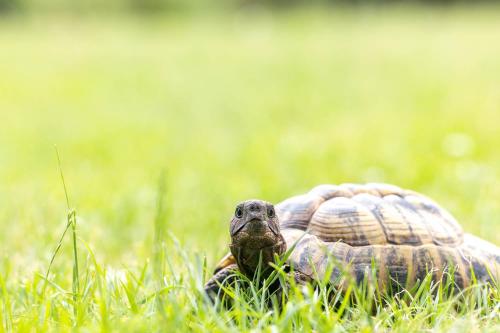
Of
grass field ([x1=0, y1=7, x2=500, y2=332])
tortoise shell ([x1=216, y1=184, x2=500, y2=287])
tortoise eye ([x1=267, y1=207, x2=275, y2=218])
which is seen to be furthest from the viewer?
tortoise shell ([x1=216, y1=184, x2=500, y2=287])

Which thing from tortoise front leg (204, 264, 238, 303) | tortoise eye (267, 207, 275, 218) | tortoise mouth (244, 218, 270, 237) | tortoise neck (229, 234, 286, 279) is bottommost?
tortoise front leg (204, 264, 238, 303)

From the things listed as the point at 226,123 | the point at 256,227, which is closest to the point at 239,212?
the point at 256,227

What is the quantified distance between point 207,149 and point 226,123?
4.49 feet

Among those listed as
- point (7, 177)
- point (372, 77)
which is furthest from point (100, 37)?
point (7, 177)

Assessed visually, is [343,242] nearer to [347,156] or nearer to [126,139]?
[347,156]

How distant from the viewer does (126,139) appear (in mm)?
7680

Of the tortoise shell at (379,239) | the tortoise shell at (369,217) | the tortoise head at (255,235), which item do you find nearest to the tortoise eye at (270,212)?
the tortoise head at (255,235)

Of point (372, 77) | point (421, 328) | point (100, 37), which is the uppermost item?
point (100, 37)

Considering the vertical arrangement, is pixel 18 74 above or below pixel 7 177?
above

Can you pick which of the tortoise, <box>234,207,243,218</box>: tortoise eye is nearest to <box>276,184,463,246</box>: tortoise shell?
the tortoise

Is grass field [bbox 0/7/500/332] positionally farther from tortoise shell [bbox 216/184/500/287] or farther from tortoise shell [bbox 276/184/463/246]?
tortoise shell [bbox 276/184/463/246]

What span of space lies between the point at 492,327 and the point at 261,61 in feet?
33.9

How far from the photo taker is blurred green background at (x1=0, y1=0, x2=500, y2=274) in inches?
187

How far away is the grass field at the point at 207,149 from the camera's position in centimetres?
237
